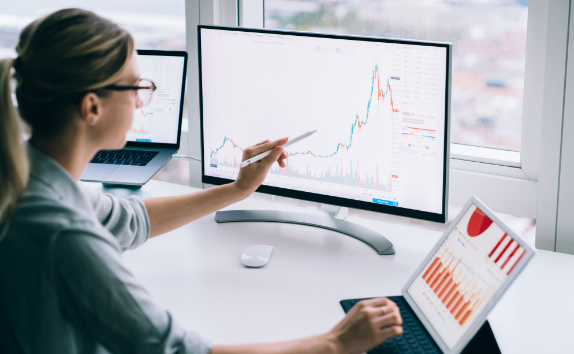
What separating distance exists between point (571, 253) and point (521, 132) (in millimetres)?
335

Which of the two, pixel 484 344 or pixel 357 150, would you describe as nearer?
pixel 484 344

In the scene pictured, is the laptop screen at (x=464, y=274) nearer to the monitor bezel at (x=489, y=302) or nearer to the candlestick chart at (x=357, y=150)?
the monitor bezel at (x=489, y=302)

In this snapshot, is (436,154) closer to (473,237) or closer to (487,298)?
(473,237)

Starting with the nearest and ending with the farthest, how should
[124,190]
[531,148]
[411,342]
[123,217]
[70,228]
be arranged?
[70,228] → [411,342] → [123,217] → [531,148] → [124,190]

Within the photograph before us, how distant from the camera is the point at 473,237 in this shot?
3.22 ft

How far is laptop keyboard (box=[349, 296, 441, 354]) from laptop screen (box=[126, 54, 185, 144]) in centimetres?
94

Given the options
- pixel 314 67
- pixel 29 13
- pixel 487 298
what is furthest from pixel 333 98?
pixel 29 13

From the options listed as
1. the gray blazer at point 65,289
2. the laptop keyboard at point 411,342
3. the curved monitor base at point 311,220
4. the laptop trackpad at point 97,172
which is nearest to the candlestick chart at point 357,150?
the curved monitor base at point 311,220

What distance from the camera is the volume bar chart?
0.91m

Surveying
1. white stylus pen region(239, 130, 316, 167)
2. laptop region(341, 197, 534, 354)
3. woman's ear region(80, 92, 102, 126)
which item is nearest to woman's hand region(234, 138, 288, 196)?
white stylus pen region(239, 130, 316, 167)

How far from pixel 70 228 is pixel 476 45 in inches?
45.4

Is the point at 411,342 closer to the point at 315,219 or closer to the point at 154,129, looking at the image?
the point at 315,219

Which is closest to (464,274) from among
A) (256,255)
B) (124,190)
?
(256,255)

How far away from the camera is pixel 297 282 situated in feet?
3.80
